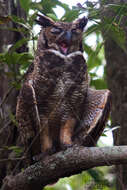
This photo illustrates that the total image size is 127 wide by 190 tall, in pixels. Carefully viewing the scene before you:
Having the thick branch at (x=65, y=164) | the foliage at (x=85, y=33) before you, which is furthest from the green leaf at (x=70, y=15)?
the thick branch at (x=65, y=164)

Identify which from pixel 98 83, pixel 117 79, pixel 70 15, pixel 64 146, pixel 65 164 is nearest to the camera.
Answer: pixel 65 164

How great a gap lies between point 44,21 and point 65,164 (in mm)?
1254

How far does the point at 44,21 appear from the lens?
3043mm

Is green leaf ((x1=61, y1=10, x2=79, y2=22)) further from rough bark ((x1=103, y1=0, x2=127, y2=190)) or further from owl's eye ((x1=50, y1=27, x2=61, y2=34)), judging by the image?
rough bark ((x1=103, y1=0, x2=127, y2=190))

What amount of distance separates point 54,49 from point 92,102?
0.54 meters

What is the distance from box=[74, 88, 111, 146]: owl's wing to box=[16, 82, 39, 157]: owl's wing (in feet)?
1.28

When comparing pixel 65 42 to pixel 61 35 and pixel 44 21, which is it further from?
pixel 44 21

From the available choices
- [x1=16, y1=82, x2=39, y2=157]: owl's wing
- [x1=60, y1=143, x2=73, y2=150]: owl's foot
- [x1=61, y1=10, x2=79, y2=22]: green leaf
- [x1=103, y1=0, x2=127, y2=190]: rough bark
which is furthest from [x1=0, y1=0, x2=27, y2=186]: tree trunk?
[x1=103, y1=0, x2=127, y2=190]: rough bark

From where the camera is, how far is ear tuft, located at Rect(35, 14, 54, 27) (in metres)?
2.99

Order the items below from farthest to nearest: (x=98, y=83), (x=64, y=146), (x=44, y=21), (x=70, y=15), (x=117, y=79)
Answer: (x=117, y=79) → (x=98, y=83) → (x=44, y=21) → (x=64, y=146) → (x=70, y=15)

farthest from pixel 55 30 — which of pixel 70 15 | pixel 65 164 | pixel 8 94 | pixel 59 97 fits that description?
pixel 65 164

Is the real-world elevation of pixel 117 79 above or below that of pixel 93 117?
above

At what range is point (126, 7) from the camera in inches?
94.5

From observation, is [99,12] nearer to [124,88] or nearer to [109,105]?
[109,105]
